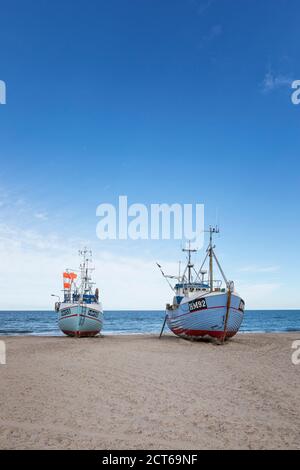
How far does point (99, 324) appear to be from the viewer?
4516cm

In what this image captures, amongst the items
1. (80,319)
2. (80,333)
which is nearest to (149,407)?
(80,319)

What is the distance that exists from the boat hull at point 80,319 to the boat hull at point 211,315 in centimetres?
1425

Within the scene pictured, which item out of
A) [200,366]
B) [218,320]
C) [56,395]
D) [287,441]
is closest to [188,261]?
[218,320]

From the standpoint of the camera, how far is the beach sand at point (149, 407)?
7344 mm

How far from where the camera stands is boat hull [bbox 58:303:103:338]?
139 ft

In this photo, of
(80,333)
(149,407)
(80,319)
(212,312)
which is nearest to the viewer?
(149,407)

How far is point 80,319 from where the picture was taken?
4231cm

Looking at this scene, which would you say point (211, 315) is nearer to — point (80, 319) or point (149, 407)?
point (80, 319)
